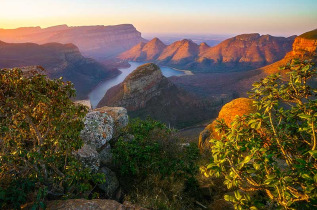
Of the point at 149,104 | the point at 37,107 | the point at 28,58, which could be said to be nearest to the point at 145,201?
the point at 37,107

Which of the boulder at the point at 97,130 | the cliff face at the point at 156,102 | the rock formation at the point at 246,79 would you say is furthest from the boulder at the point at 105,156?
the rock formation at the point at 246,79

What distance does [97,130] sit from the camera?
838 centimetres

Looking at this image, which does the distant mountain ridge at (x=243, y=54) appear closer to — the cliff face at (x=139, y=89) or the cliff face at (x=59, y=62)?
the cliff face at (x=59, y=62)

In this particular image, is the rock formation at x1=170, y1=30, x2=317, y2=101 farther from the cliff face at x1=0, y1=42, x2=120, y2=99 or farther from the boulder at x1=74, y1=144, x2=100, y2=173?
the boulder at x1=74, y1=144, x2=100, y2=173

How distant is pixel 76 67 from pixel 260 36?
180711mm

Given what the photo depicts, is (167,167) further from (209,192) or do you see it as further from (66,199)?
(66,199)

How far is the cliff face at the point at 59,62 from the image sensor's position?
93744 millimetres

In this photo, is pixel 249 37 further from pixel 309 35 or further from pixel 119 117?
pixel 119 117

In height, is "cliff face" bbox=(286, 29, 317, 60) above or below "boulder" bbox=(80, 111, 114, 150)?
above

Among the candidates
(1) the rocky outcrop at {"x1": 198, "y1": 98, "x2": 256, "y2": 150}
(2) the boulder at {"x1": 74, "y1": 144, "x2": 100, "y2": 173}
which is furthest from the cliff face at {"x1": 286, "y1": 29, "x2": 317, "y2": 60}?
(2) the boulder at {"x1": 74, "y1": 144, "x2": 100, "y2": 173}

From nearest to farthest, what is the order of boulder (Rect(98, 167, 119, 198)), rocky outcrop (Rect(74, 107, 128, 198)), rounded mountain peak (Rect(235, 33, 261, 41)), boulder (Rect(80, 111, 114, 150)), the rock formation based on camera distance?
boulder (Rect(98, 167, 119, 198))
rocky outcrop (Rect(74, 107, 128, 198))
boulder (Rect(80, 111, 114, 150))
the rock formation
rounded mountain peak (Rect(235, 33, 261, 41))

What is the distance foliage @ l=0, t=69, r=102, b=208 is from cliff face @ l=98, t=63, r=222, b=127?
56.0 metres

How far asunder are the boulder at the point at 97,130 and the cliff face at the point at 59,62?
87.0 m

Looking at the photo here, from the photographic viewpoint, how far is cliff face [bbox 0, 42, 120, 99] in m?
93.7
